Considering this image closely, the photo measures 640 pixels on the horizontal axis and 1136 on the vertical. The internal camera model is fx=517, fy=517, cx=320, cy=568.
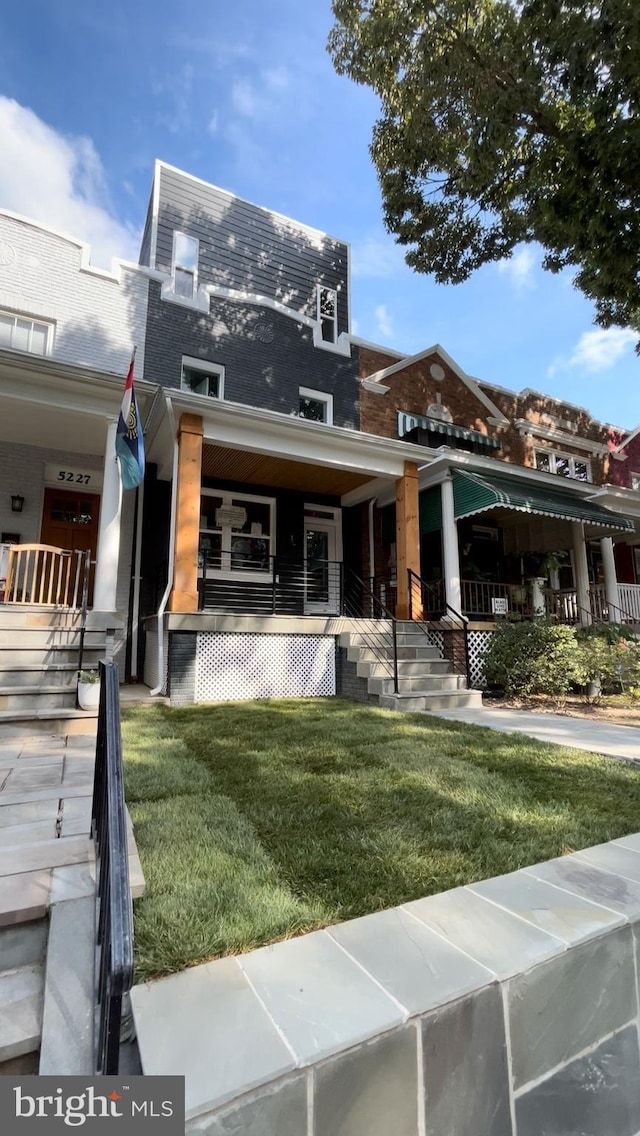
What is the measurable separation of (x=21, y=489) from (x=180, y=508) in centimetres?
324

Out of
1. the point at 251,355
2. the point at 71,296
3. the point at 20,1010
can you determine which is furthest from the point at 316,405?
the point at 20,1010

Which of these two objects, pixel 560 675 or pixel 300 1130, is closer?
pixel 300 1130

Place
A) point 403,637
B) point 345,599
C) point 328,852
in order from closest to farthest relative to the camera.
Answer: point 328,852
point 403,637
point 345,599

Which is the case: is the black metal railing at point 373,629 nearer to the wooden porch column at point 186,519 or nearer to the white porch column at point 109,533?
the wooden porch column at point 186,519

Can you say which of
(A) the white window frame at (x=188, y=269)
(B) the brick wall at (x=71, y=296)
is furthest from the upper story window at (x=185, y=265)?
(B) the brick wall at (x=71, y=296)

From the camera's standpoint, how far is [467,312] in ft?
37.6

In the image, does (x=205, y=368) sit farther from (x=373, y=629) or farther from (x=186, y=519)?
(x=373, y=629)

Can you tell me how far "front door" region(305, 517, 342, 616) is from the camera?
10.7 m

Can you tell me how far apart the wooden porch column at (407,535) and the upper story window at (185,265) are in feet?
18.8

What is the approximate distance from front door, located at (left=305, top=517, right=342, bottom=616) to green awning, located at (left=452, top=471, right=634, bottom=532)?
2.83m

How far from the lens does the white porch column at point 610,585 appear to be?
11.3 meters

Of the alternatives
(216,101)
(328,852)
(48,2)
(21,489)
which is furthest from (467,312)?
(328,852)

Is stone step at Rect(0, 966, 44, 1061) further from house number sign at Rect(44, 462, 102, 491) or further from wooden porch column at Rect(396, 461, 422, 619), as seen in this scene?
house number sign at Rect(44, 462, 102, 491)

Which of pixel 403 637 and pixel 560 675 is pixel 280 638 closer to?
pixel 403 637
